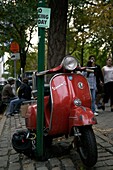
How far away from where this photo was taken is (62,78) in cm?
456

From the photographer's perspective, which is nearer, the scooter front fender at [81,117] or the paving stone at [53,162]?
the scooter front fender at [81,117]

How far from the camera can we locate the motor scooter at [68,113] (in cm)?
414

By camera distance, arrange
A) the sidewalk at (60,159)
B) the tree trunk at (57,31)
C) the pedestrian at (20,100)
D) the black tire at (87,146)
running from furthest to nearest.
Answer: the pedestrian at (20,100)
the tree trunk at (57,31)
the sidewalk at (60,159)
the black tire at (87,146)

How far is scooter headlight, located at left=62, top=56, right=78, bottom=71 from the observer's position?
172 inches

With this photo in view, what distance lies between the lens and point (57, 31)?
289 inches

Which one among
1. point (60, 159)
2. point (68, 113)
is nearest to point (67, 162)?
point (60, 159)

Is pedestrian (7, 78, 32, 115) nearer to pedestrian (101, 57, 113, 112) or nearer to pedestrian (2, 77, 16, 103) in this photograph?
pedestrian (2, 77, 16, 103)

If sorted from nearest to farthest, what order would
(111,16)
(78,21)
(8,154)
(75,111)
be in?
1. (75,111)
2. (8,154)
3. (111,16)
4. (78,21)

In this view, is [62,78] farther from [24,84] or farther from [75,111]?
[24,84]

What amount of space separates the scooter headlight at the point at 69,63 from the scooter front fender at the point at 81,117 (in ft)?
1.83

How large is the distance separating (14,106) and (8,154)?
20.6 ft

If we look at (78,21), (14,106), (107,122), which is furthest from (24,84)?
(78,21)

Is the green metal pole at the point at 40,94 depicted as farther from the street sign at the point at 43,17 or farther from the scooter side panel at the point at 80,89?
the scooter side panel at the point at 80,89

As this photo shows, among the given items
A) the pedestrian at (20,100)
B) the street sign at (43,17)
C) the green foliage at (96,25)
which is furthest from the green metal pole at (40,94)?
the green foliage at (96,25)
